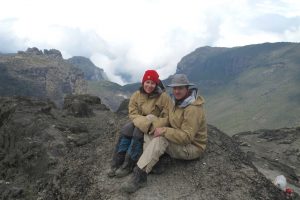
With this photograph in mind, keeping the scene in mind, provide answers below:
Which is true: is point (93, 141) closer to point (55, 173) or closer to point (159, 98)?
point (55, 173)

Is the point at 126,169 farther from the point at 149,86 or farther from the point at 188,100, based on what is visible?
the point at 188,100

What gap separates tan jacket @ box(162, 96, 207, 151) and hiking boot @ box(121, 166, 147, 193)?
4.96 ft

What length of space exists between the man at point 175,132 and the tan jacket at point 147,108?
0.42 meters

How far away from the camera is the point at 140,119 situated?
14352mm

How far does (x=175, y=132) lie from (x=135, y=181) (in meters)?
2.16

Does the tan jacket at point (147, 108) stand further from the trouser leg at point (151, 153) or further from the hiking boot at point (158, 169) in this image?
the hiking boot at point (158, 169)

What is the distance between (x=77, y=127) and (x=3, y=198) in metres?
7.48

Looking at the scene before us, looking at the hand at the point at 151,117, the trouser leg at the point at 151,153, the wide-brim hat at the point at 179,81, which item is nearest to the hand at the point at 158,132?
the trouser leg at the point at 151,153

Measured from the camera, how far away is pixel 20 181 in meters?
18.6

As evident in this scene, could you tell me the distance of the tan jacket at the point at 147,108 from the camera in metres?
14.2

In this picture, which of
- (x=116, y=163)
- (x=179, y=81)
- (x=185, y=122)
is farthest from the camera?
(x=116, y=163)

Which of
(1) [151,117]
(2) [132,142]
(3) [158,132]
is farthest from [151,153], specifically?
(1) [151,117]

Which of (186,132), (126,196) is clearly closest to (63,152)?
(126,196)

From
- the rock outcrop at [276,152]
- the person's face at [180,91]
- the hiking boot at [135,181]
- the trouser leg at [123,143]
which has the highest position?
the person's face at [180,91]
